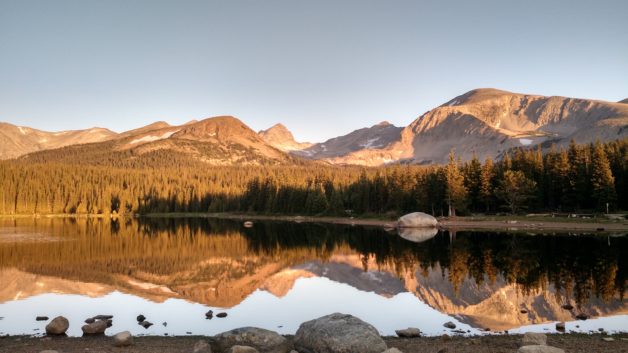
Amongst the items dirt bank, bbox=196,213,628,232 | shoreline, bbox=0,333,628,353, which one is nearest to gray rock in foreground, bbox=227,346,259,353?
shoreline, bbox=0,333,628,353

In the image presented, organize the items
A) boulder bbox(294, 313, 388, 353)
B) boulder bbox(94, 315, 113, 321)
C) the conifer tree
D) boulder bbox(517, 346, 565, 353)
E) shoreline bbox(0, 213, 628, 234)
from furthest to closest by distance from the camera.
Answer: the conifer tree → shoreline bbox(0, 213, 628, 234) → boulder bbox(94, 315, 113, 321) → boulder bbox(294, 313, 388, 353) → boulder bbox(517, 346, 565, 353)

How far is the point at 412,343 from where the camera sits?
69.3 feet

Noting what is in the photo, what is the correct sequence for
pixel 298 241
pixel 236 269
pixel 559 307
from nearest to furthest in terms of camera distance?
pixel 559 307 → pixel 236 269 → pixel 298 241

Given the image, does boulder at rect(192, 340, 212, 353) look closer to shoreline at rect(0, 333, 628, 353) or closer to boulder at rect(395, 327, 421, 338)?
shoreline at rect(0, 333, 628, 353)

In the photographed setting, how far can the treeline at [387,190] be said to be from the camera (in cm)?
9588

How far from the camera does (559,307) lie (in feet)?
93.1

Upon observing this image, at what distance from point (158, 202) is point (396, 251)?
143329 millimetres

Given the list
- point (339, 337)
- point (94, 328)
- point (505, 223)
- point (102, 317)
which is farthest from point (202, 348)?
point (505, 223)

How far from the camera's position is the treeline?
315 feet

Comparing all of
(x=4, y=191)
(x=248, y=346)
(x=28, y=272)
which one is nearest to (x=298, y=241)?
(x=28, y=272)

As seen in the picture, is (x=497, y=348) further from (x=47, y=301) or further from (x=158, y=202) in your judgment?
(x=158, y=202)

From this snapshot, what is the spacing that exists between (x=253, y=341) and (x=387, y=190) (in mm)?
110520

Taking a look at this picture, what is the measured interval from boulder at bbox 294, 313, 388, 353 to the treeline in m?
86.6

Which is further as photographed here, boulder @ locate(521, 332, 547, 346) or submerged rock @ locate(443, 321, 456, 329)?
submerged rock @ locate(443, 321, 456, 329)
